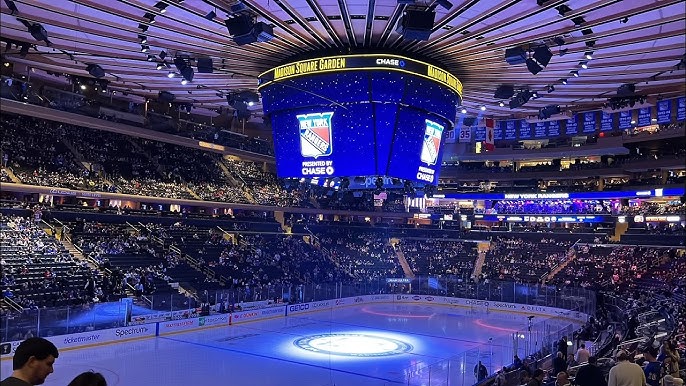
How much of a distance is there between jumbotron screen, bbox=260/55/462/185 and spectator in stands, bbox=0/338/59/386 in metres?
13.9

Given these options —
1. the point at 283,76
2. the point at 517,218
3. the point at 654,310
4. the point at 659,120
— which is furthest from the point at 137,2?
the point at 517,218

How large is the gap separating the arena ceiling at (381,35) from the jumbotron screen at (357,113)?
723mm

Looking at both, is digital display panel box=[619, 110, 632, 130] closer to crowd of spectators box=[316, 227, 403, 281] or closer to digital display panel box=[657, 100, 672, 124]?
digital display panel box=[657, 100, 672, 124]

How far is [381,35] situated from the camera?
638 inches

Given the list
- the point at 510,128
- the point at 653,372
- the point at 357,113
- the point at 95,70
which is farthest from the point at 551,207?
the point at 653,372

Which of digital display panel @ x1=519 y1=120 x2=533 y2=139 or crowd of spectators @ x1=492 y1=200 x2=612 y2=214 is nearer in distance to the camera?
digital display panel @ x1=519 y1=120 x2=533 y2=139

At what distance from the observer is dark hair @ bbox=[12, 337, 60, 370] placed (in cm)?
305

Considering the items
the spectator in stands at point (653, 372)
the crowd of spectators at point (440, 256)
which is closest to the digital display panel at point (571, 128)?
the crowd of spectators at point (440, 256)

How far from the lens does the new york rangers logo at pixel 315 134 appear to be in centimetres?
1716

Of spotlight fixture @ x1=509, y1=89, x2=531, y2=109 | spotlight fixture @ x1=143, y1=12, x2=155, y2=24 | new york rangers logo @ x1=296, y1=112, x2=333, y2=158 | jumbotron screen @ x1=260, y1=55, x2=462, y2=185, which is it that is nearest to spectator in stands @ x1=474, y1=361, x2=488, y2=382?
jumbotron screen @ x1=260, y1=55, x2=462, y2=185

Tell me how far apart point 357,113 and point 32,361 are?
47.3 ft

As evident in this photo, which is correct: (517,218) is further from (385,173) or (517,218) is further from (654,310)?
(385,173)

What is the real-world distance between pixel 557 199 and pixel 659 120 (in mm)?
15420

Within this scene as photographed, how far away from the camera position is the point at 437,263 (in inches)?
1793
